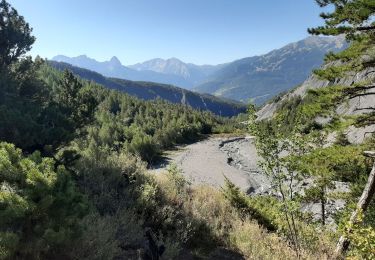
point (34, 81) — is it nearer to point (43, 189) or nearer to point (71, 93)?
point (71, 93)

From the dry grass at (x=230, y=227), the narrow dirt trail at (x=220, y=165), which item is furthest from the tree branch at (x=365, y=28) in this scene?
the narrow dirt trail at (x=220, y=165)

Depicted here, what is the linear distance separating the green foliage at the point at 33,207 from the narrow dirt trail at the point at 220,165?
2646 centimetres

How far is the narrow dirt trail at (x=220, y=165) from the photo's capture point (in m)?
41.4

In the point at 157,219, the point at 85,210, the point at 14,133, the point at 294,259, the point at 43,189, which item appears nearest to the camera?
the point at 43,189

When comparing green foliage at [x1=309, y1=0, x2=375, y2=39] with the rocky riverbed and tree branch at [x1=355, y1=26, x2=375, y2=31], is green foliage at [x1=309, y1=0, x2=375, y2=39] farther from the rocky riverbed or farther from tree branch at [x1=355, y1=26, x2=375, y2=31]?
the rocky riverbed

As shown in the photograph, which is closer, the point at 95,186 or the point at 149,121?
the point at 95,186

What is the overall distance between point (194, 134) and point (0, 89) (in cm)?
7778

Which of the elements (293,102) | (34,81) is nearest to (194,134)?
(293,102)

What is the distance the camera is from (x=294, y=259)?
8289 millimetres

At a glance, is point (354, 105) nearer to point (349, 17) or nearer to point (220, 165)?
point (220, 165)

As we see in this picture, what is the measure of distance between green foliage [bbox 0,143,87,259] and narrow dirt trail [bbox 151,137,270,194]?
26.5 meters

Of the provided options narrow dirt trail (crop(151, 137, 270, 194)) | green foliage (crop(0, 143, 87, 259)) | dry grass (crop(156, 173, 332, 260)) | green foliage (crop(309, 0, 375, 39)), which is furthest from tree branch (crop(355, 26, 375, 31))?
narrow dirt trail (crop(151, 137, 270, 194))

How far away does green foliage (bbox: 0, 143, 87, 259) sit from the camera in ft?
16.0

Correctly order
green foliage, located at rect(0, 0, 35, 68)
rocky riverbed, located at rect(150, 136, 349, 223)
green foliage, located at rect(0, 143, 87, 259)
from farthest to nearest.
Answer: rocky riverbed, located at rect(150, 136, 349, 223), green foliage, located at rect(0, 0, 35, 68), green foliage, located at rect(0, 143, 87, 259)
